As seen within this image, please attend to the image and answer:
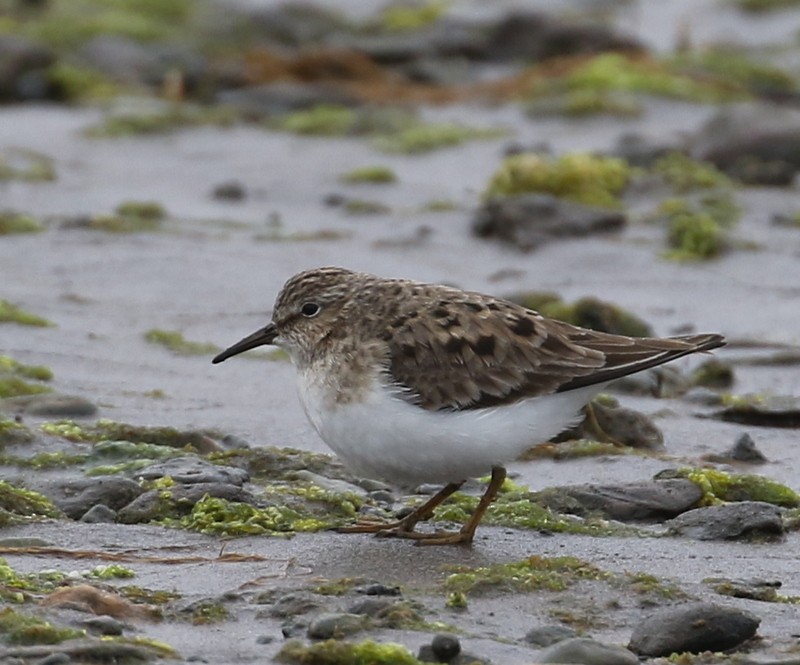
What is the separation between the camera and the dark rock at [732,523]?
6121mm

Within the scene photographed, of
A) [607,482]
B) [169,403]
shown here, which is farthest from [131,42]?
[607,482]

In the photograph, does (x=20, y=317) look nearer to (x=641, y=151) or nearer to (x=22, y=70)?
(x=641, y=151)

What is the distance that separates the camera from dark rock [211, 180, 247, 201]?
13055 mm

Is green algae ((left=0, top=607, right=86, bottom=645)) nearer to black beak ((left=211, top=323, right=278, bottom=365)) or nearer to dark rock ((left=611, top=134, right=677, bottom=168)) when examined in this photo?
black beak ((left=211, top=323, right=278, bottom=365))

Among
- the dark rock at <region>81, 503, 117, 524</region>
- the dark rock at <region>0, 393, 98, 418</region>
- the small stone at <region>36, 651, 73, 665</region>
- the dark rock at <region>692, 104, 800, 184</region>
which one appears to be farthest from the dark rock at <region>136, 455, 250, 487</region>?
the dark rock at <region>692, 104, 800, 184</region>

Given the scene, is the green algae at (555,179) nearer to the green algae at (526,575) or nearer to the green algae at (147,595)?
the green algae at (526,575)

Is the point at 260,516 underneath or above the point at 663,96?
underneath

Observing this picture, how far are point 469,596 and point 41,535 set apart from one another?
1593mm

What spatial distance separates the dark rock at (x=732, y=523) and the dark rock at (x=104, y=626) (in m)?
2.35

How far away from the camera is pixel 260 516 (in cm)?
607

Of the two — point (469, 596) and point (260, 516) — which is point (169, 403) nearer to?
point (260, 516)

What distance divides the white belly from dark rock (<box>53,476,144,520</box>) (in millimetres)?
744

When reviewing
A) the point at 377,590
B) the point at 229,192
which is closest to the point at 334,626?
the point at 377,590

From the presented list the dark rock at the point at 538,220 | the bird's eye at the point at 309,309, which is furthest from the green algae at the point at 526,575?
the dark rock at the point at 538,220
